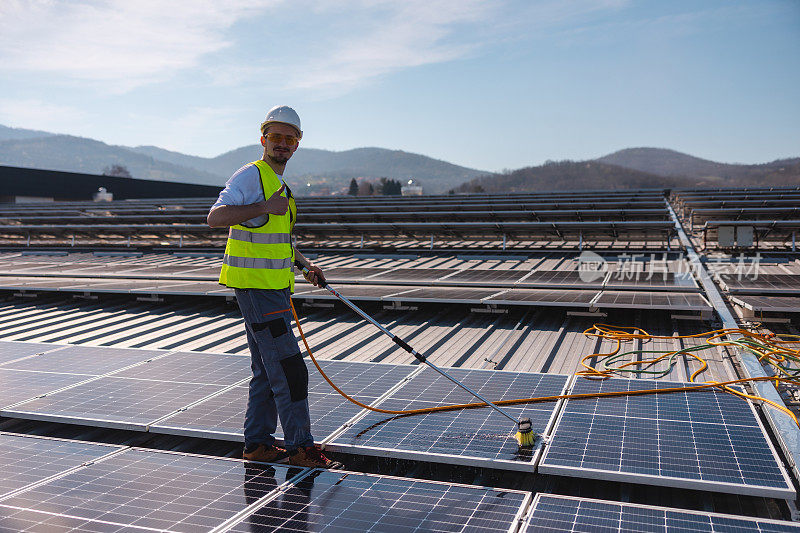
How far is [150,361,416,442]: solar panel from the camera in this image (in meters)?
4.94

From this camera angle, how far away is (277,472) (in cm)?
436

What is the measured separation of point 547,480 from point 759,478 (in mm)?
1408

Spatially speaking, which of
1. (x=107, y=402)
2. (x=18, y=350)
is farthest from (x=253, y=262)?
(x=18, y=350)

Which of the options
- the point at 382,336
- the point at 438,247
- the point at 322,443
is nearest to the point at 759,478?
A: the point at 322,443

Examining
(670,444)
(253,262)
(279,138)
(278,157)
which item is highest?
(279,138)

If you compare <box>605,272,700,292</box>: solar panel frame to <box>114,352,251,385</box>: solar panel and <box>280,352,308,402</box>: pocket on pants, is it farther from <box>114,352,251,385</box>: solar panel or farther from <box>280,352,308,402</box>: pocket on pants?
<box>280,352,308,402</box>: pocket on pants

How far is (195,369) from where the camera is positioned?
6.71 m

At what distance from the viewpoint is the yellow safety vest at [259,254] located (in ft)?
14.9

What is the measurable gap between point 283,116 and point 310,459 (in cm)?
271

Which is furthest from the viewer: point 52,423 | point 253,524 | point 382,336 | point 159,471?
point 382,336

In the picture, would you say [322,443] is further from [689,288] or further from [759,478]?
[689,288]

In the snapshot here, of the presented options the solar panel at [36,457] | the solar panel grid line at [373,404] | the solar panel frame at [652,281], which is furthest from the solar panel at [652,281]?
the solar panel at [36,457]

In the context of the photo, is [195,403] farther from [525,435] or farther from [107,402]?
[525,435]

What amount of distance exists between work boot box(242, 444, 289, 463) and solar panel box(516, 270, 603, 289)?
297 inches
